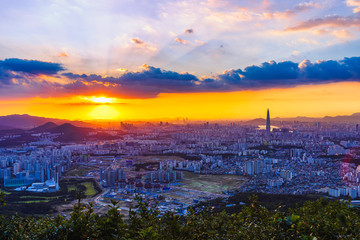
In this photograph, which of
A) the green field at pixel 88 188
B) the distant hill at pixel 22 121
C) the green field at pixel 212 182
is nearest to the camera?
the green field at pixel 88 188

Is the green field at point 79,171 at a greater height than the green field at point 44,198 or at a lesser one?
lesser

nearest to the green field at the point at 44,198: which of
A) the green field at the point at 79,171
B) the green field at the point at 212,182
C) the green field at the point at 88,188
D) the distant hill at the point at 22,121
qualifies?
the green field at the point at 88,188

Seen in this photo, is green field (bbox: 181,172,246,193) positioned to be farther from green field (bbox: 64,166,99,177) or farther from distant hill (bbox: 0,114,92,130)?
distant hill (bbox: 0,114,92,130)

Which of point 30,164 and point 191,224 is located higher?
point 191,224

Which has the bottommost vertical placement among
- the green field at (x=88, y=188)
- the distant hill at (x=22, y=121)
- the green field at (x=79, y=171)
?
the green field at (x=79, y=171)

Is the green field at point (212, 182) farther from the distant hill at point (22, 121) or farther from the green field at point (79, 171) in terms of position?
the distant hill at point (22, 121)

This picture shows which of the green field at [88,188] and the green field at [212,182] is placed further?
the green field at [212,182]

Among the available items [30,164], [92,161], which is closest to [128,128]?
[92,161]

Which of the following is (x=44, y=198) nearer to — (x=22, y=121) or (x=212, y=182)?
(x=212, y=182)

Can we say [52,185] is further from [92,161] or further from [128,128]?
[128,128]
